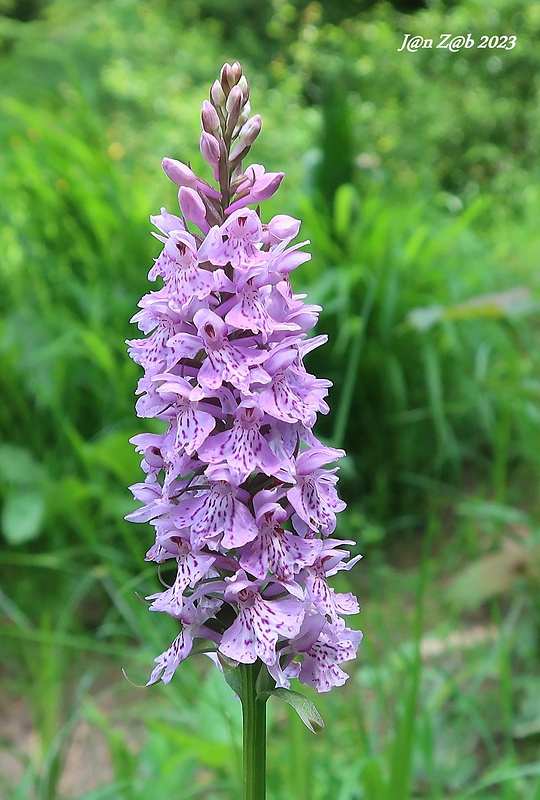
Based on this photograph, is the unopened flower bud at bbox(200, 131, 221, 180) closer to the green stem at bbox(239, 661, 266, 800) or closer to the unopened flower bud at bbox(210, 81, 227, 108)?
the unopened flower bud at bbox(210, 81, 227, 108)

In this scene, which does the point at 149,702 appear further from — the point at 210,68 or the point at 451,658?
the point at 210,68

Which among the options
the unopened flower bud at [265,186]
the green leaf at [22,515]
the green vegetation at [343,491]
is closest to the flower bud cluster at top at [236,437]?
the unopened flower bud at [265,186]

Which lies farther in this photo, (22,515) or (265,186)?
(22,515)

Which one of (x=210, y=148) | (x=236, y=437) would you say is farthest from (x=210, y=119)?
(x=236, y=437)

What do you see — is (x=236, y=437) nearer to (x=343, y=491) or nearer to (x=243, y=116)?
(x=243, y=116)

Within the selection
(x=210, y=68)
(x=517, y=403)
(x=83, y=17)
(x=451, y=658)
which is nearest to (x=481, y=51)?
(x=210, y=68)

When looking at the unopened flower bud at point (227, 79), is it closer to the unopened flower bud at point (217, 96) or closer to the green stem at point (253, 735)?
the unopened flower bud at point (217, 96)

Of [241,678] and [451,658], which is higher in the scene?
[241,678]
